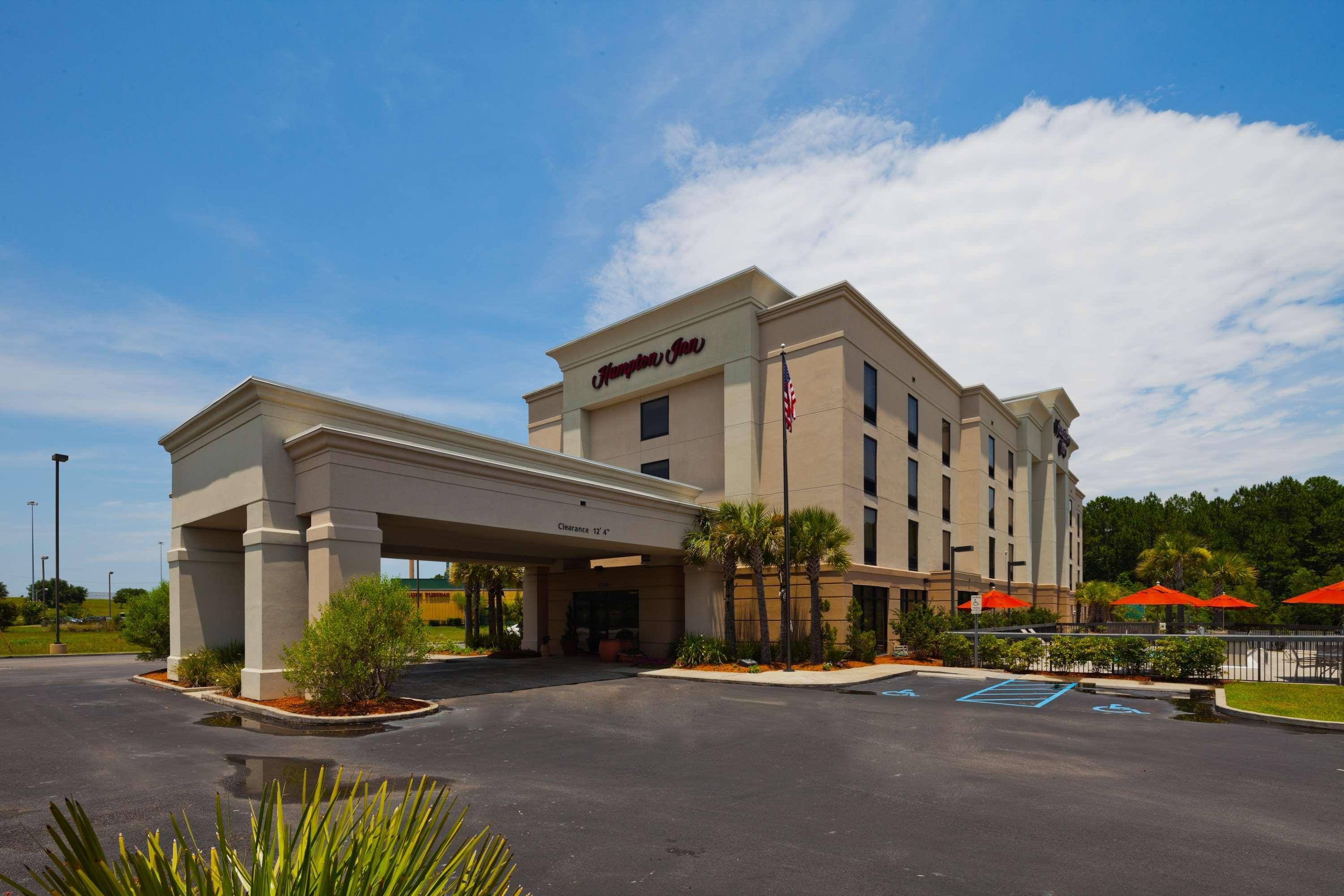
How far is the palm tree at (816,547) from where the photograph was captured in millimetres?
26234

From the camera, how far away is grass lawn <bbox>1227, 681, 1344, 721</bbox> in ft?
53.4

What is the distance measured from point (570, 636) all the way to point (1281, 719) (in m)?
25.5

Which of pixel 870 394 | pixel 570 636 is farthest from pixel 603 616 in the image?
pixel 870 394

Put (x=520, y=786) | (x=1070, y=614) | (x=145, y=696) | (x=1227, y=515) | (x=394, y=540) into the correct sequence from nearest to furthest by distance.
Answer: (x=520, y=786), (x=145, y=696), (x=394, y=540), (x=1070, y=614), (x=1227, y=515)

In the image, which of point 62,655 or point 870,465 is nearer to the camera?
point 870,465

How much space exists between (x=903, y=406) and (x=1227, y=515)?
7514cm

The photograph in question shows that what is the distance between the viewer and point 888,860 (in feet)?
24.9

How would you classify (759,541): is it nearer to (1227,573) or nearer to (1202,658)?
(1202,658)

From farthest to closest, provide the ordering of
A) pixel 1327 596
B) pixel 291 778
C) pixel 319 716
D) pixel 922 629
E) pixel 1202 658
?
pixel 922 629, pixel 1327 596, pixel 1202 658, pixel 319 716, pixel 291 778

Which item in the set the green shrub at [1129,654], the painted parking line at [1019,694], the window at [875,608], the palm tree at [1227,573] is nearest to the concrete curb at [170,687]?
the painted parking line at [1019,694]

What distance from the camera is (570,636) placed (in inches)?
1362

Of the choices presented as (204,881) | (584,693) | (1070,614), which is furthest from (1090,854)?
(1070,614)

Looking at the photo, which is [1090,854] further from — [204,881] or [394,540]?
[394,540]

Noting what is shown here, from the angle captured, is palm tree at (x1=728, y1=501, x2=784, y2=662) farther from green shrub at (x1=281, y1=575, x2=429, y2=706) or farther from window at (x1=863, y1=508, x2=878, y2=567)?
green shrub at (x1=281, y1=575, x2=429, y2=706)
